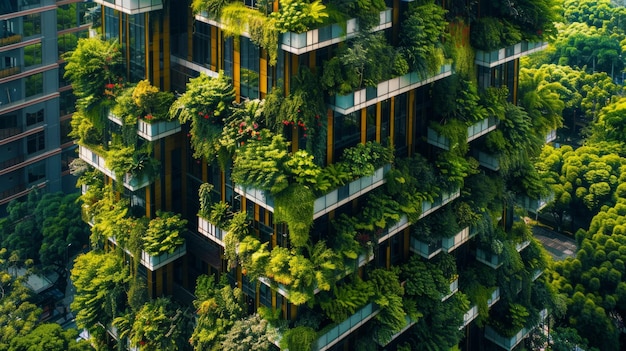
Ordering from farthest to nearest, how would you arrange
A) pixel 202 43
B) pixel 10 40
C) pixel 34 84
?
pixel 34 84, pixel 10 40, pixel 202 43

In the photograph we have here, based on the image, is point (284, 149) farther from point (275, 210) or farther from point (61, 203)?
point (61, 203)

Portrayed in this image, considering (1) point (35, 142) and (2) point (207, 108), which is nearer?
(2) point (207, 108)

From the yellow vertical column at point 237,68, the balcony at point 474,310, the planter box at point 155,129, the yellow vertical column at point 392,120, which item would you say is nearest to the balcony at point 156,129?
the planter box at point 155,129

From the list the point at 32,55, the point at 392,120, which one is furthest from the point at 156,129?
the point at 32,55

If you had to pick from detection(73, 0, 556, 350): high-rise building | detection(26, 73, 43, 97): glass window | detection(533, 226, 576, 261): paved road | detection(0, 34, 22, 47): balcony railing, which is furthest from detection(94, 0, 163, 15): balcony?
detection(533, 226, 576, 261): paved road

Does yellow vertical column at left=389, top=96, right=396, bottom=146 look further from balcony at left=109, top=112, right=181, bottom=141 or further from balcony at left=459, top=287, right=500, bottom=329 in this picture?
balcony at left=459, top=287, right=500, bottom=329

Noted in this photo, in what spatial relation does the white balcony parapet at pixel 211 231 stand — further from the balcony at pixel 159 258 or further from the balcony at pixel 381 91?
the balcony at pixel 381 91

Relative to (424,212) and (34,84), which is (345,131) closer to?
(424,212)
